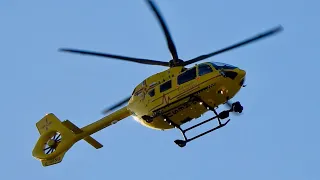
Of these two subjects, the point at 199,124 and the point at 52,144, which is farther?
the point at 52,144

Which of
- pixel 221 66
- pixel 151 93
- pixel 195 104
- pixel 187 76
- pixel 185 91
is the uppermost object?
pixel 151 93

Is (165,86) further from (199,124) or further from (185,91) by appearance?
(199,124)

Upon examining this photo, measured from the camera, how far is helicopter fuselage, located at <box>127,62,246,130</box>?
2191cm

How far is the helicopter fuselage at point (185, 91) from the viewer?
862 inches

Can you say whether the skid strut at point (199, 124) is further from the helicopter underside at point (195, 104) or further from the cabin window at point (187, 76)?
the cabin window at point (187, 76)

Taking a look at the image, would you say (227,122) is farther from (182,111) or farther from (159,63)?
(159,63)

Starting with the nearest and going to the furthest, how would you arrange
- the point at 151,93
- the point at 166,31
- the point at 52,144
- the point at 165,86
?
the point at 166,31 → the point at 165,86 → the point at 151,93 → the point at 52,144

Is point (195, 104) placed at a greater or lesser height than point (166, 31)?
lesser

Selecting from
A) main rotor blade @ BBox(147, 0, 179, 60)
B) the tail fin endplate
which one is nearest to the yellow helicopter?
main rotor blade @ BBox(147, 0, 179, 60)

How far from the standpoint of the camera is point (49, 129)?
2720 cm

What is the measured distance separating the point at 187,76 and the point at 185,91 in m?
0.59

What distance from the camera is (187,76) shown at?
22.5 meters

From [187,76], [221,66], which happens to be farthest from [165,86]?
[221,66]

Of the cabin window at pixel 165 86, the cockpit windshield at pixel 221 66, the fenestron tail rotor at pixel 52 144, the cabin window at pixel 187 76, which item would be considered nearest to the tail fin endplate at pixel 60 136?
the fenestron tail rotor at pixel 52 144
